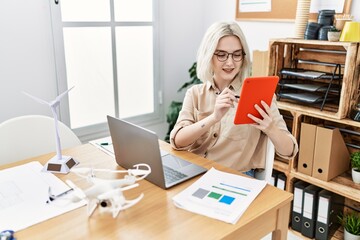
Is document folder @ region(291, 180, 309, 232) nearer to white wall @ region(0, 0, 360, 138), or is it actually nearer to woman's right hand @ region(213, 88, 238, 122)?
white wall @ region(0, 0, 360, 138)

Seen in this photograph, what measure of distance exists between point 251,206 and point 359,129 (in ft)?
4.56

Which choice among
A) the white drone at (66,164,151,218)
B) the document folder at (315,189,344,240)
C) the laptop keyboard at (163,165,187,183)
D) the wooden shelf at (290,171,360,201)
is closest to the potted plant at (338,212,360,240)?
the document folder at (315,189,344,240)

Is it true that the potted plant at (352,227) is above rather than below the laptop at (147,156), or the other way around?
below

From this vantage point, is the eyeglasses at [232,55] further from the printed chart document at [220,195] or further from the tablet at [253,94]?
the printed chart document at [220,195]

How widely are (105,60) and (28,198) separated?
1686 mm

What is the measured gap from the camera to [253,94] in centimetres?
123

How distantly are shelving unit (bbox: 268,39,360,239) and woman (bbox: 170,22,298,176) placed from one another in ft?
1.88

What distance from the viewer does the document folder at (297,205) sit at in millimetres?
2211

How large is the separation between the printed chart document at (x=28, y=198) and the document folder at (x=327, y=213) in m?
1.57

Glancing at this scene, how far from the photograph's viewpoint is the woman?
4.90 feet

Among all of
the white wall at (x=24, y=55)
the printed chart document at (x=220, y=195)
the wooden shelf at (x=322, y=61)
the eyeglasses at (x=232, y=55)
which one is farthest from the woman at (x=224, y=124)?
the white wall at (x=24, y=55)

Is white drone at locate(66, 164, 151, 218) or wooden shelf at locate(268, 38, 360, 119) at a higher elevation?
wooden shelf at locate(268, 38, 360, 119)

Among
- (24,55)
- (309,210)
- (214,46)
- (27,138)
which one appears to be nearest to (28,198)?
(27,138)

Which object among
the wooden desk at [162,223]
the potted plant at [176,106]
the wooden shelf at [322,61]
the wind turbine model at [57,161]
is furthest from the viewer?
the potted plant at [176,106]
